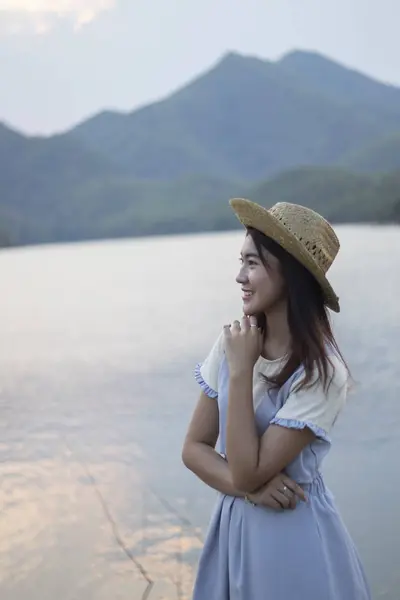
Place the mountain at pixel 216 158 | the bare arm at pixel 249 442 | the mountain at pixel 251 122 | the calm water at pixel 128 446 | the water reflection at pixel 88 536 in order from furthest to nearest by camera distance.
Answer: the mountain at pixel 251 122 < the mountain at pixel 216 158 < the calm water at pixel 128 446 < the water reflection at pixel 88 536 < the bare arm at pixel 249 442

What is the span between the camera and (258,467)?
2.79 ft

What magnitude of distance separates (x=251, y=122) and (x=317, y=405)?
18.5 m

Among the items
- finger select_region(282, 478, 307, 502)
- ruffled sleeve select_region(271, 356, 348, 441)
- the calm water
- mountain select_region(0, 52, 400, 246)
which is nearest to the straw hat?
ruffled sleeve select_region(271, 356, 348, 441)

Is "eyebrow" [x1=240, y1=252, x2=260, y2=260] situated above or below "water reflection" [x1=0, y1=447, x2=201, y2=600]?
above

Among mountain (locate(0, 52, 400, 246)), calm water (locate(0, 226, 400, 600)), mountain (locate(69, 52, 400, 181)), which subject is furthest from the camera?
Result: mountain (locate(69, 52, 400, 181))

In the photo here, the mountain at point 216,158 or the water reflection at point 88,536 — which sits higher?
the mountain at point 216,158

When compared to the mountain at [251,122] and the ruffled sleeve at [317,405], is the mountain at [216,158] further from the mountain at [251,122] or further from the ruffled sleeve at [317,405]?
the ruffled sleeve at [317,405]

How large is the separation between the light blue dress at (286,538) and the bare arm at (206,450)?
0.06 ft

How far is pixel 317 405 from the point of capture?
34.3 inches

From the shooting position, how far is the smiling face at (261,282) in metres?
0.92

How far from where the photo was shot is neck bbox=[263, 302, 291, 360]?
36.7 inches

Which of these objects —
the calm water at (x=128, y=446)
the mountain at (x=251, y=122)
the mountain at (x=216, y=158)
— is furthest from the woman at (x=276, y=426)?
the mountain at (x=251, y=122)

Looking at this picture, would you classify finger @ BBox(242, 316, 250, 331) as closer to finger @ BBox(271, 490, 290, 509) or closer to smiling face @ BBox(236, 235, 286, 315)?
smiling face @ BBox(236, 235, 286, 315)

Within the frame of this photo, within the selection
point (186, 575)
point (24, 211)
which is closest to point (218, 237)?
point (24, 211)
